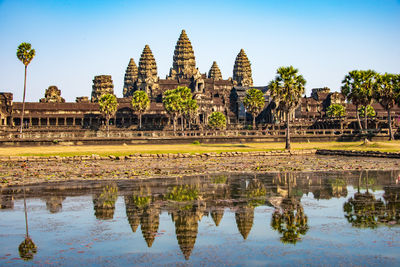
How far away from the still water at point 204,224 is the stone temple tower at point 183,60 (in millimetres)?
163707

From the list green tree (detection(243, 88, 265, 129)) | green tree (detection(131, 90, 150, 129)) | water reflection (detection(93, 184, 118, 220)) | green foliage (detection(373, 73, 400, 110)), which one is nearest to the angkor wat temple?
green tree (detection(243, 88, 265, 129))

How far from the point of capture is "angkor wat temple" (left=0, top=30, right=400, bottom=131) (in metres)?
137

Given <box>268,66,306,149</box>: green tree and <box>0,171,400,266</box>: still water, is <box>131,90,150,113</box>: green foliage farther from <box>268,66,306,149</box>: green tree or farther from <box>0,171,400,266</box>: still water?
<box>0,171,400,266</box>: still water

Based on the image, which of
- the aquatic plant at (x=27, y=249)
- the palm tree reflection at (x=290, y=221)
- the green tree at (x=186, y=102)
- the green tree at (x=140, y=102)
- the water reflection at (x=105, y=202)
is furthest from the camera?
the green tree at (x=140, y=102)

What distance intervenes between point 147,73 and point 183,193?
521 feet

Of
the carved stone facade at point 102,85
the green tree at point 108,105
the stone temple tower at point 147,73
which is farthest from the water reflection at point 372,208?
the carved stone facade at point 102,85

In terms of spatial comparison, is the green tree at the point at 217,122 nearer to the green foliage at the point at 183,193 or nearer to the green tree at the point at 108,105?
the green tree at the point at 108,105

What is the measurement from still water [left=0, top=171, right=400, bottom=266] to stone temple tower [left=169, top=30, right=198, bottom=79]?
163707 mm

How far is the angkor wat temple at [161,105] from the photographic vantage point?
136875 mm

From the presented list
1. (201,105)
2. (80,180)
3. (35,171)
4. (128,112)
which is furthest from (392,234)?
(201,105)

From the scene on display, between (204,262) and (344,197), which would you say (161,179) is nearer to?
(344,197)

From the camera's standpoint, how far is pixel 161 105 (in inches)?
5901

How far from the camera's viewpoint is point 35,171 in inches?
1560

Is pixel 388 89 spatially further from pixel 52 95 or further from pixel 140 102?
pixel 52 95
